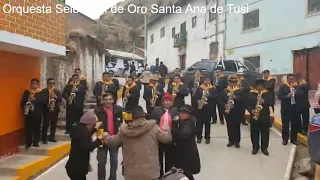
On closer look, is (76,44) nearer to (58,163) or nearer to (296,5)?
(58,163)

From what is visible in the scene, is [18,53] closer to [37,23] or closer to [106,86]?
[37,23]

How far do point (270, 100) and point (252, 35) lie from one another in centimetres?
1415

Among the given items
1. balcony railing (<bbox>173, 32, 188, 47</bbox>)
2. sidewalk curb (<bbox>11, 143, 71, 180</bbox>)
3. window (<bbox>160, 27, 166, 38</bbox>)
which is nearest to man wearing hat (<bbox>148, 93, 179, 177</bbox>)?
sidewalk curb (<bbox>11, 143, 71, 180</bbox>)

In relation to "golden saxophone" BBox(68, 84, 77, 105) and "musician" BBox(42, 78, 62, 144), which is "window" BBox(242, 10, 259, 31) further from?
"musician" BBox(42, 78, 62, 144)

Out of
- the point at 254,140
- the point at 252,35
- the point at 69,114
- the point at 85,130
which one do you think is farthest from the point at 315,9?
the point at 85,130

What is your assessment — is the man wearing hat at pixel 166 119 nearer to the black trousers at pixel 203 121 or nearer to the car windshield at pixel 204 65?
the black trousers at pixel 203 121

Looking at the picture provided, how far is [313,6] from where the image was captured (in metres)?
Result: 17.5

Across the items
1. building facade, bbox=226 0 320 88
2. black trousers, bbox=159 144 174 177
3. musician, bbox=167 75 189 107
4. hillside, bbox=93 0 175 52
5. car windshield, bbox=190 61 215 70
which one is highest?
hillside, bbox=93 0 175 52

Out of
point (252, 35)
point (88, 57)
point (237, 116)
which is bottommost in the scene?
point (237, 116)

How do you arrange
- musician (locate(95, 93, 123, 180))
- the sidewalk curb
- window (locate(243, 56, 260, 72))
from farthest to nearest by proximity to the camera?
window (locate(243, 56, 260, 72)) → the sidewalk curb → musician (locate(95, 93, 123, 180))

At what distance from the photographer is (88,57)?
16750 millimetres

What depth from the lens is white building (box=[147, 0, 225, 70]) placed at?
2528 centimetres

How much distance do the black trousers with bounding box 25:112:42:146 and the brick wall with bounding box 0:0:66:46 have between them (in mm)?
1616

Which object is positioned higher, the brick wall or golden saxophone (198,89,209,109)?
the brick wall
